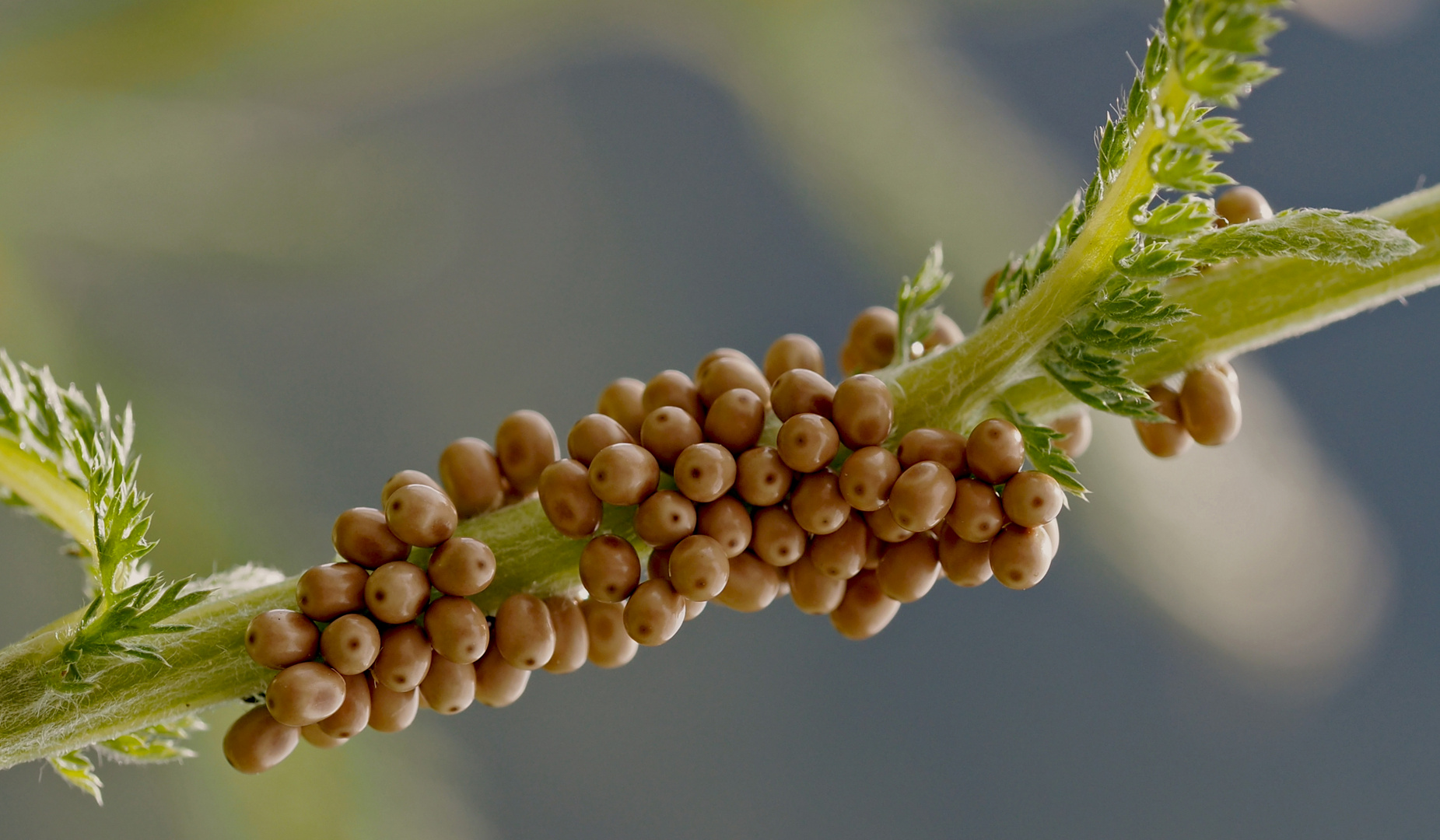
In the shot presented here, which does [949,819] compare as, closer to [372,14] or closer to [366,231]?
[366,231]

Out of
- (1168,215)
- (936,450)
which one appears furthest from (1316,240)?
(936,450)

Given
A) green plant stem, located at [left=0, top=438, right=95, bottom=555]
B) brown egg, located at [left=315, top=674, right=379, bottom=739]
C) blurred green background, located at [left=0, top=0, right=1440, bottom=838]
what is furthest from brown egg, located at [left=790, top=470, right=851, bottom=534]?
blurred green background, located at [left=0, top=0, right=1440, bottom=838]

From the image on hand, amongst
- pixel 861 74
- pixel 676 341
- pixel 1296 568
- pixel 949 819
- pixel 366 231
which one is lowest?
pixel 949 819

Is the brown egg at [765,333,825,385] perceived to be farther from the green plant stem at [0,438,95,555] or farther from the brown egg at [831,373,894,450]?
the green plant stem at [0,438,95,555]

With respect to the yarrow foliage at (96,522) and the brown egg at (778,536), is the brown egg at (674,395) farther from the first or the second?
the yarrow foliage at (96,522)

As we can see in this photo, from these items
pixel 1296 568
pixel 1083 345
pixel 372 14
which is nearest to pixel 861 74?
pixel 372 14

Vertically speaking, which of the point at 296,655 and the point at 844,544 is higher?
the point at 844,544
